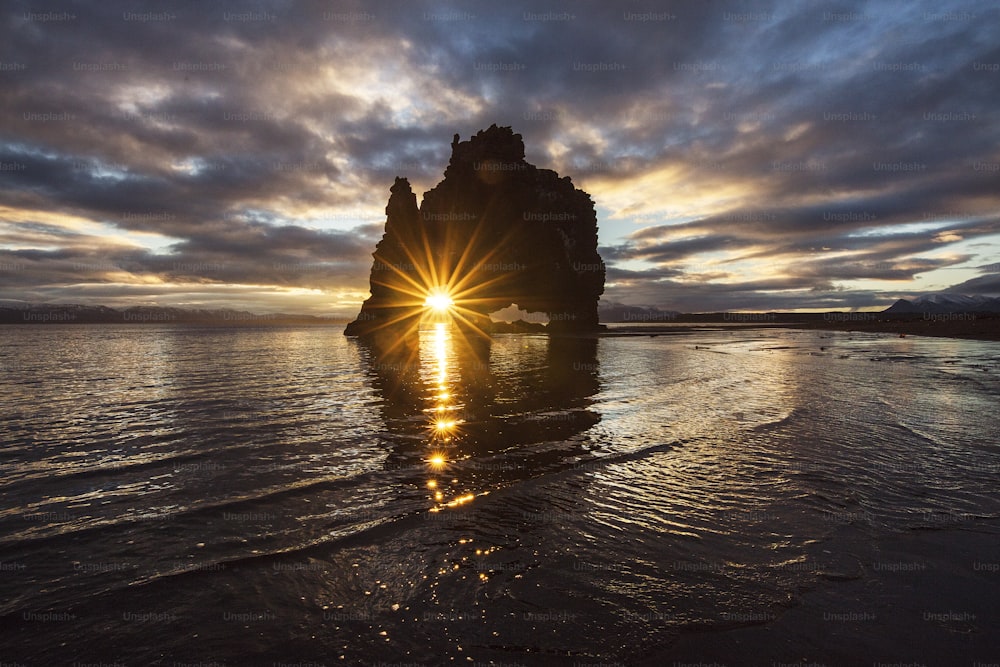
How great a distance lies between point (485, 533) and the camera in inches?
272

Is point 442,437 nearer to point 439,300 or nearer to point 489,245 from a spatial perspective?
point 489,245

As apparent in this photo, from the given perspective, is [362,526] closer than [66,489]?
Yes

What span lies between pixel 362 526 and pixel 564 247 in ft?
326

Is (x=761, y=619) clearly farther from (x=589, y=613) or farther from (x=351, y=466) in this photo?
(x=351, y=466)

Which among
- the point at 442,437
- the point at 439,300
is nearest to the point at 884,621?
the point at 442,437

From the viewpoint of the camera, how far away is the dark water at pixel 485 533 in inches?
181

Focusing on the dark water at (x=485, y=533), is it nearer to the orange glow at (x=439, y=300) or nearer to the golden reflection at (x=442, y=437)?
the golden reflection at (x=442, y=437)

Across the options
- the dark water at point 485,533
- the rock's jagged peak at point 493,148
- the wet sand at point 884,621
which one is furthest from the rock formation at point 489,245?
the wet sand at point 884,621

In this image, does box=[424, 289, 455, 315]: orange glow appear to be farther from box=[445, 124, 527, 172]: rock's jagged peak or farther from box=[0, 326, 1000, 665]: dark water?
box=[0, 326, 1000, 665]: dark water

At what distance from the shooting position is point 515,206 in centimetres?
9706

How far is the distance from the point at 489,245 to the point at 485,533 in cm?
9476

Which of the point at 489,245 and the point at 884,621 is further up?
the point at 489,245

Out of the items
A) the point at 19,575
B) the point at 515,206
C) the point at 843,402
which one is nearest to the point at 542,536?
the point at 19,575

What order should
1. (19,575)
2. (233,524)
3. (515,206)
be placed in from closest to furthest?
1. (19,575)
2. (233,524)
3. (515,206)
